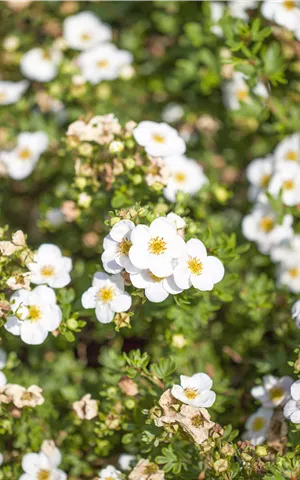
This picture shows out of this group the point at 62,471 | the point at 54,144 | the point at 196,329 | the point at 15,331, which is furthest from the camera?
the point at 54,144

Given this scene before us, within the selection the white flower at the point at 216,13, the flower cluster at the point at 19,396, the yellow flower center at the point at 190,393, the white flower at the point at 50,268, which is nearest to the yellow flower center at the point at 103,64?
the white flower at the point at 216,13

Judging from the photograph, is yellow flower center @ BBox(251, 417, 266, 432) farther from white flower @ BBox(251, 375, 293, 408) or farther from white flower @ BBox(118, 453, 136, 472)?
white flower @ BBox(118, 453, 136, 472)

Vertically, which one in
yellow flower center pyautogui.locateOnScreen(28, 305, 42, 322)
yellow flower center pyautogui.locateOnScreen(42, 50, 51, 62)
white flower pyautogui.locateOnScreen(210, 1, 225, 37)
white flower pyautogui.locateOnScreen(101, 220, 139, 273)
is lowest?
yellow flower center pyautogui.locateOnScreen(28, 305, 42, 322)

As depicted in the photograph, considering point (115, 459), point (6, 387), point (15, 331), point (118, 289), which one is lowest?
point (115, 459)

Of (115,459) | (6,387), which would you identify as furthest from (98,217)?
(115,459)

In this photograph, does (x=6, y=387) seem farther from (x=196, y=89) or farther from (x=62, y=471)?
(x=196, y=89)

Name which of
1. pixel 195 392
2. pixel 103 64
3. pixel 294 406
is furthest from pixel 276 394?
pixel 103 64

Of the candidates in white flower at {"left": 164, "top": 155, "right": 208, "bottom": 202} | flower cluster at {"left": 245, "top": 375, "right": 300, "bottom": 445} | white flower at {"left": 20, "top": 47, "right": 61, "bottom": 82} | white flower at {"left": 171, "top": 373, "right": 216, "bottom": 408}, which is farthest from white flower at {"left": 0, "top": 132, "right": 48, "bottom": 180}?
flower cluster at {"left": 245, "top": 375, "right": 300, "bottom": 445}
